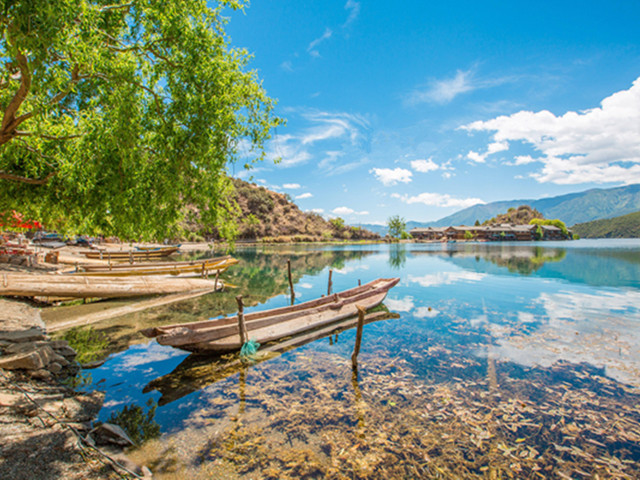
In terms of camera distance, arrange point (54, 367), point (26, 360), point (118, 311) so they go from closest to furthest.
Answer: point (26, 360) < point (54, 367) < point (118, 311)

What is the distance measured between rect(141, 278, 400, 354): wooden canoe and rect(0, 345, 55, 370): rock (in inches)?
112

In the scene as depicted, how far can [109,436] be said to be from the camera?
581 centimetres

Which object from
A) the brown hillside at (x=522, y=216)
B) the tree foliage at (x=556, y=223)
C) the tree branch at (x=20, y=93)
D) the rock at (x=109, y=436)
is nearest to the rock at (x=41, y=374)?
the rock at (x=109, y=436)

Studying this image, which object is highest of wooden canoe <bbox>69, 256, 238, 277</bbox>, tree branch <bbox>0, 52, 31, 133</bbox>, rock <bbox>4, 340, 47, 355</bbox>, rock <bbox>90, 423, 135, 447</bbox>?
tree branch <bbox>0, 52, 31, 133</bbox>

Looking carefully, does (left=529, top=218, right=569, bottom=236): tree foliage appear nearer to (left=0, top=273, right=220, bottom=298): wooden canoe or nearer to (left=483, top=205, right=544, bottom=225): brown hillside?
(left=483, top=205, right=544, bottom=225): brown hillside

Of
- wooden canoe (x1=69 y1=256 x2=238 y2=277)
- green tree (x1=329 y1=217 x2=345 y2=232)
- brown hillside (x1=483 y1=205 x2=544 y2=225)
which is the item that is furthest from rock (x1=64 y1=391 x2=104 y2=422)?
brown hillside (x1=483 y1=205 x2=544 y2=225)

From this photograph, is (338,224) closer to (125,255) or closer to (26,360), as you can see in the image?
(125,255)

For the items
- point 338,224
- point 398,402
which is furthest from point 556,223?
point 398,402

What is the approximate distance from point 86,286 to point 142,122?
47.9 ft

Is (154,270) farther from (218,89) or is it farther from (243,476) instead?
(243,476)

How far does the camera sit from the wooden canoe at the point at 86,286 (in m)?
15.8

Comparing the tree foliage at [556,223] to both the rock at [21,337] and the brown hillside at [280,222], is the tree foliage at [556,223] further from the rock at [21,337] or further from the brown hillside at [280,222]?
the rock at [21,337]

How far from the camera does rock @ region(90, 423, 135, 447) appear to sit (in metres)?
5.74

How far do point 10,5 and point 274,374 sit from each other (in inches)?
399
